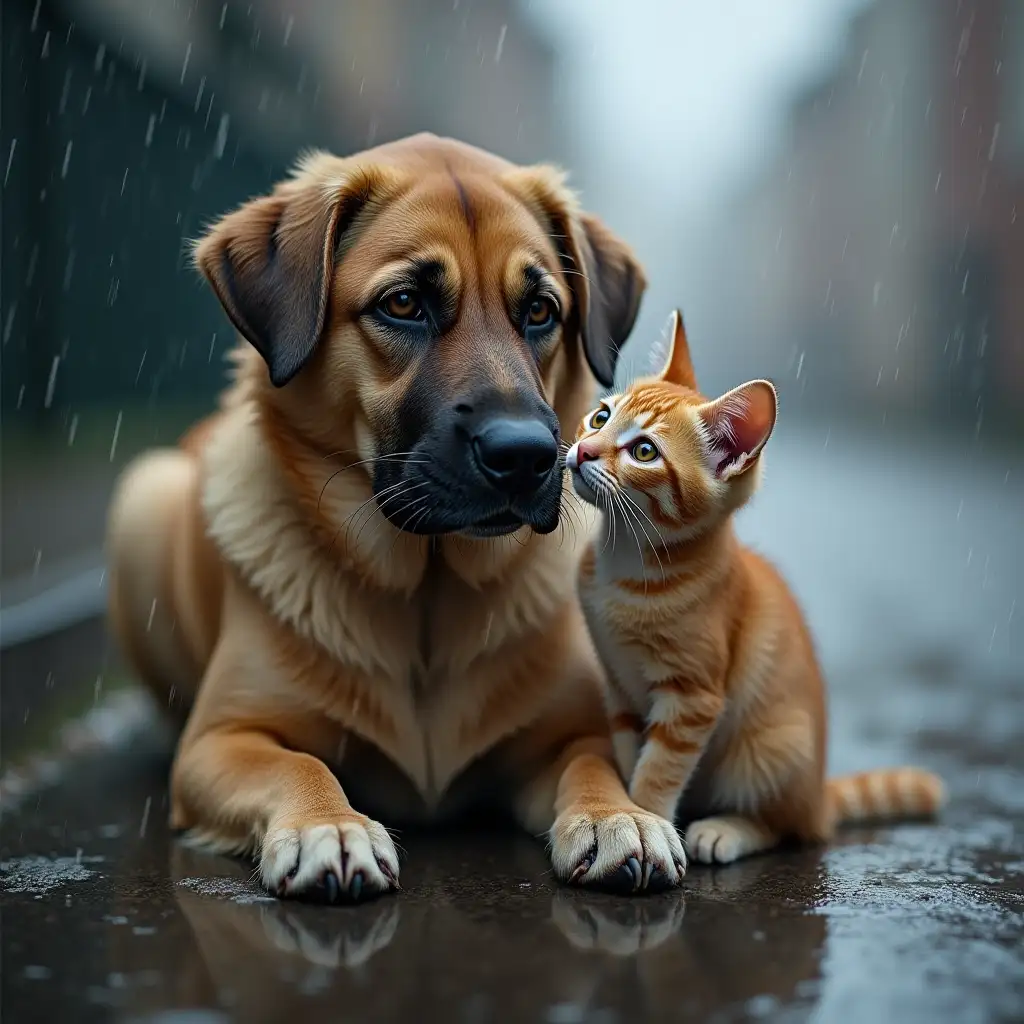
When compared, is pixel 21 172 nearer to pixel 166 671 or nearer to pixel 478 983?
pixel 166 671

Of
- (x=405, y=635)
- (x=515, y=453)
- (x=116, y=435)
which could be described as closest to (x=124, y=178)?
(x=116, y=435)

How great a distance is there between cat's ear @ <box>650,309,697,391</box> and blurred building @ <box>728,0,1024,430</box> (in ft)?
76.7

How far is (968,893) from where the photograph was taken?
3.44m

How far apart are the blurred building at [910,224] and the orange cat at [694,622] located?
23460 millimetres

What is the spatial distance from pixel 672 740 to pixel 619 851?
1.10 ft

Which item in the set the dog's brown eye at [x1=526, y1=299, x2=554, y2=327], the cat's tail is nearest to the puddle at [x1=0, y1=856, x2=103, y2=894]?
the dog's brown eye at [x1=526, y1=299, x2=554, y2=327]

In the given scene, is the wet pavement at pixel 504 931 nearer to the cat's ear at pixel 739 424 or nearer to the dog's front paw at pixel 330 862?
the dog's front paw at pixel 330 862

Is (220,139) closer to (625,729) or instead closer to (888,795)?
(888,795)

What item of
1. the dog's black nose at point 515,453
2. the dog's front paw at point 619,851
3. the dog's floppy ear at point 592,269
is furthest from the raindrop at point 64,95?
the dog's front paw at point 619,851

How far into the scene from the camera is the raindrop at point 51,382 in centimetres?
912

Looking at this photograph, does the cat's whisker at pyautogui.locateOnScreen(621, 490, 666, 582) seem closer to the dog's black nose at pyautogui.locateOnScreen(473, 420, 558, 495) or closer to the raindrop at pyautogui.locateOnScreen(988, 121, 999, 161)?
the dog's black nose at pyautogui.locateOnScreen(473, 420, 558, 495)

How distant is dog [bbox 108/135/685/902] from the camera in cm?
366

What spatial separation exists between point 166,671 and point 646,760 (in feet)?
7.81

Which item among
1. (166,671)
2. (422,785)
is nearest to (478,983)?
(422,785)
